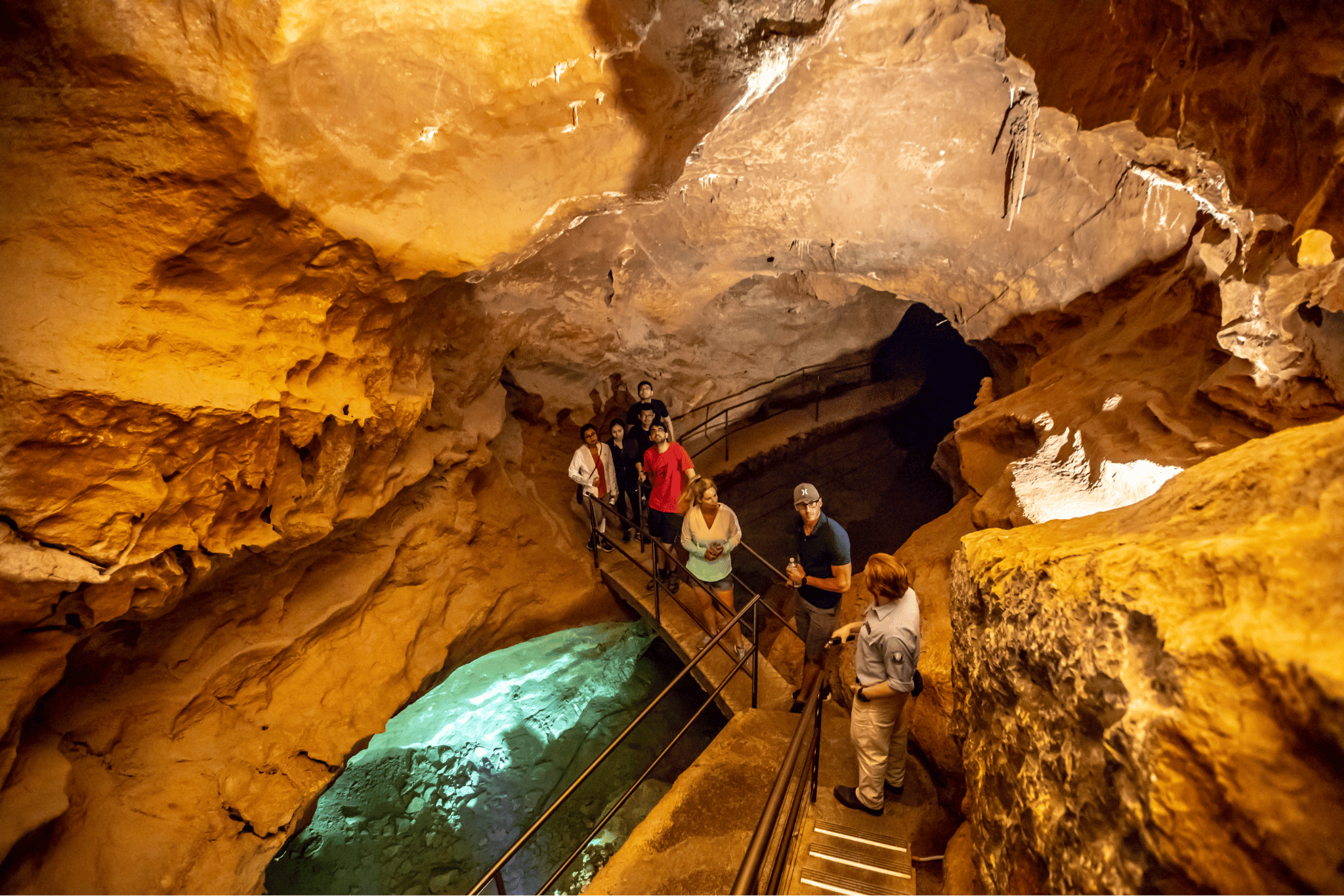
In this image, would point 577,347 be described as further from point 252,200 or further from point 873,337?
point 873,337

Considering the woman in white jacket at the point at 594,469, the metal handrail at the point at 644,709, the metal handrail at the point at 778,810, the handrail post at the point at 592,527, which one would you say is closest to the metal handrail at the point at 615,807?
the metal handrail at the point at 644,709

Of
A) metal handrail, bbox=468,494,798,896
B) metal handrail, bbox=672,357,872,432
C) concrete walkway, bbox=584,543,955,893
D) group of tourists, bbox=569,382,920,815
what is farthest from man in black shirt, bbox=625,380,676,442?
concrete walkway, bbox=584,543,955,893

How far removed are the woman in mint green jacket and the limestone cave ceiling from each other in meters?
1.79

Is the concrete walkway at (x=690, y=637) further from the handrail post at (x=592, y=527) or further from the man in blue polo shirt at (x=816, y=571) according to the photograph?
the man in blue polo shirt at (x=816, y=571)

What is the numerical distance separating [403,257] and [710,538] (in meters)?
2.96

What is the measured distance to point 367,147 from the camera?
347 cm

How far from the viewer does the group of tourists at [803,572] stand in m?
2.84

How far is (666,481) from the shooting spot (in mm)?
5758

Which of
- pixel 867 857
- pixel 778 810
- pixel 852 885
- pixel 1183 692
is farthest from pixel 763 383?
pixel 1183 692

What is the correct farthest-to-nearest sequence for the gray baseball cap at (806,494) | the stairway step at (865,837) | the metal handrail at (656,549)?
the metal handrail at (656,549) → the gray baseball cap at (806,494) → the stairway step at (865,837)

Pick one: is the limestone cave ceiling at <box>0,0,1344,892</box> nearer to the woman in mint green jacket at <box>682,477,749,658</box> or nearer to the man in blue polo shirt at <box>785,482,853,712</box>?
the man in blue polo shirt at <box>785,482,853,712</box>

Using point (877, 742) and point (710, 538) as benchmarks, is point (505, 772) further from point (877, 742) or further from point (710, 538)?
point (877, 742)

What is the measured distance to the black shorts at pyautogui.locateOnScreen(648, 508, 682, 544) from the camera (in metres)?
5.93

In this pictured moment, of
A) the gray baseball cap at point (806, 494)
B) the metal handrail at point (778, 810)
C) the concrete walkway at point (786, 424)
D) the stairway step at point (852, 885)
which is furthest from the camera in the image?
the concrete walkway at point (786, 424)
